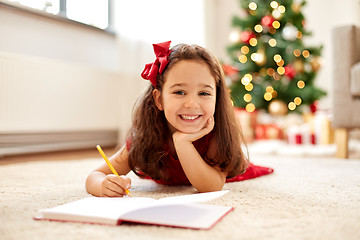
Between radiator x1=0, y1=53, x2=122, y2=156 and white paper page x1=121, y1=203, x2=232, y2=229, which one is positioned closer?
white paper page x1=121, y1=203, x2=232, y2=229

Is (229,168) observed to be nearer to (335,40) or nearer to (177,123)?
(177,123)

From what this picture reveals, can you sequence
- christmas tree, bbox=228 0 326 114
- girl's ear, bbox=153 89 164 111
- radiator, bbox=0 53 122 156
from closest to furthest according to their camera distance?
girl's ear, bbox=153 89 164 111 < radiator, bbox=0 53 122 156 < christmas tree, bbox=228 0 326 114

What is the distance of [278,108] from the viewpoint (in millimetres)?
2939

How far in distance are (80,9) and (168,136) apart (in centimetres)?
192

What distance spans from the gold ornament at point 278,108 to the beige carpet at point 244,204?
4.88 ft

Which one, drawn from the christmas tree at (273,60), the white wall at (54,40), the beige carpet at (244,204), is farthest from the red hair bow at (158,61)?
the christmas tree at (273,60)

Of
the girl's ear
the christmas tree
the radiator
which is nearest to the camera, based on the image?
the girl's ear

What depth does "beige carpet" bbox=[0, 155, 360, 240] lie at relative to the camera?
604mm

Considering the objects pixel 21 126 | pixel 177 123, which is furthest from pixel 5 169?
pixel 177 123

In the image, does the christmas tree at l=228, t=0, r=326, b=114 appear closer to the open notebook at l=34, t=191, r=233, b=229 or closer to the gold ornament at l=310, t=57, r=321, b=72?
the gold ornament at l=310, t=57, r=321, b=72

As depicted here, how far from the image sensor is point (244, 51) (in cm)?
301

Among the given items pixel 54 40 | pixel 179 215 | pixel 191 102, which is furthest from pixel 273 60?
pixel 179 215

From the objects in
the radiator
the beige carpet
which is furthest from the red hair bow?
the radiator

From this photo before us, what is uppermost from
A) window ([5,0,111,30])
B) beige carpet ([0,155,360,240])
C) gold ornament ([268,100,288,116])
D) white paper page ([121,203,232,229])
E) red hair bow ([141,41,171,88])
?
window ([5,0,111,30])
